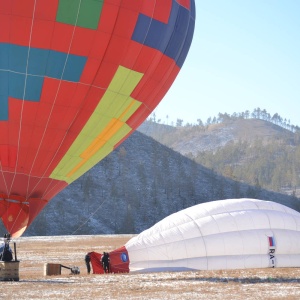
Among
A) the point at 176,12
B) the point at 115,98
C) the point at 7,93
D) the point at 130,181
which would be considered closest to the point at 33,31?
the point at 7,93

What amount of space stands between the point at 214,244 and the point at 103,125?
5.75 m

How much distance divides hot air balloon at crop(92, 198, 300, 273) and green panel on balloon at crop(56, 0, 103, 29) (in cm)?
795

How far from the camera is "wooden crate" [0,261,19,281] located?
24.0 metres

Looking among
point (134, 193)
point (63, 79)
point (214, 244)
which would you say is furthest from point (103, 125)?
point (134, 193)

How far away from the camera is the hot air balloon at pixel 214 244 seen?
83.6 feet

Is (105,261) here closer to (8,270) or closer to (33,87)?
(8,270)

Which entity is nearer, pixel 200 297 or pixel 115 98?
pixel 200 297

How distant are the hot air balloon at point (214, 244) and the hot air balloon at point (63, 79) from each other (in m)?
3.68

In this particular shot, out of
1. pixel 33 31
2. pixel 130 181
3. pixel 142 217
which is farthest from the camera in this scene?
pixel 130 181

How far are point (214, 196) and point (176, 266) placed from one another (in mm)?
130133

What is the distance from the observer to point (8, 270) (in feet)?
79.3

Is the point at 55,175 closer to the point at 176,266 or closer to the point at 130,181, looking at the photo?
the point at 176,266

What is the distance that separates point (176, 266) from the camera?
25.5 m

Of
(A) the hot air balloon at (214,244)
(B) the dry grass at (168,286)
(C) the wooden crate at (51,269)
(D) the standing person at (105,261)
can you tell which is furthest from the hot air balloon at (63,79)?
(C) the wooden crate at (51,269)
